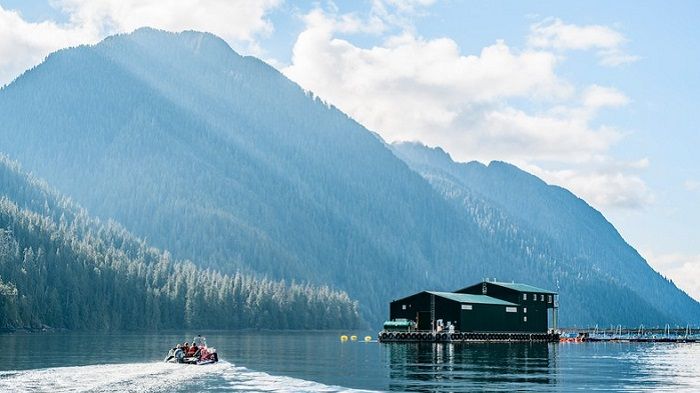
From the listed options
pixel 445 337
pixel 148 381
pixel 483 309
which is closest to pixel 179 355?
pixel 148 381

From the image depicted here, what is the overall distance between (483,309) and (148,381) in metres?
117

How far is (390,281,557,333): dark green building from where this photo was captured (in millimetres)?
175625

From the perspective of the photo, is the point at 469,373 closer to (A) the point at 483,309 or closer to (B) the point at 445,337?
(B) the point at 445,337

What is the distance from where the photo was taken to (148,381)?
2734 inches

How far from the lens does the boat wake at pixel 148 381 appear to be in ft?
206

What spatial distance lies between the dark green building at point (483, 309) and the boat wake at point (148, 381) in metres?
97.0

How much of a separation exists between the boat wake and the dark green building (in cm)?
9702

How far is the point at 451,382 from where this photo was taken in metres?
69.3

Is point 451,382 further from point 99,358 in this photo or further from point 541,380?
point 99,358

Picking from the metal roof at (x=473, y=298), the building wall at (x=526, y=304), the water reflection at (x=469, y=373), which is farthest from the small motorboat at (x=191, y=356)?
the building wall at (x=526, y=304)

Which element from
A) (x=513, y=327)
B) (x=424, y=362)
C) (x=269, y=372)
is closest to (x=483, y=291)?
(x=513, y=327)

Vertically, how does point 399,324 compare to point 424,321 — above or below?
below

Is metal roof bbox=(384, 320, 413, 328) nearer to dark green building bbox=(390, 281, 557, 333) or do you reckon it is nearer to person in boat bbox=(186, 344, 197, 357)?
dark green building bbox=(390, 281, 557, 333)

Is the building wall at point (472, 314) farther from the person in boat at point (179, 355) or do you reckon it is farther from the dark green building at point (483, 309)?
the person in boat at point (179, 355)
